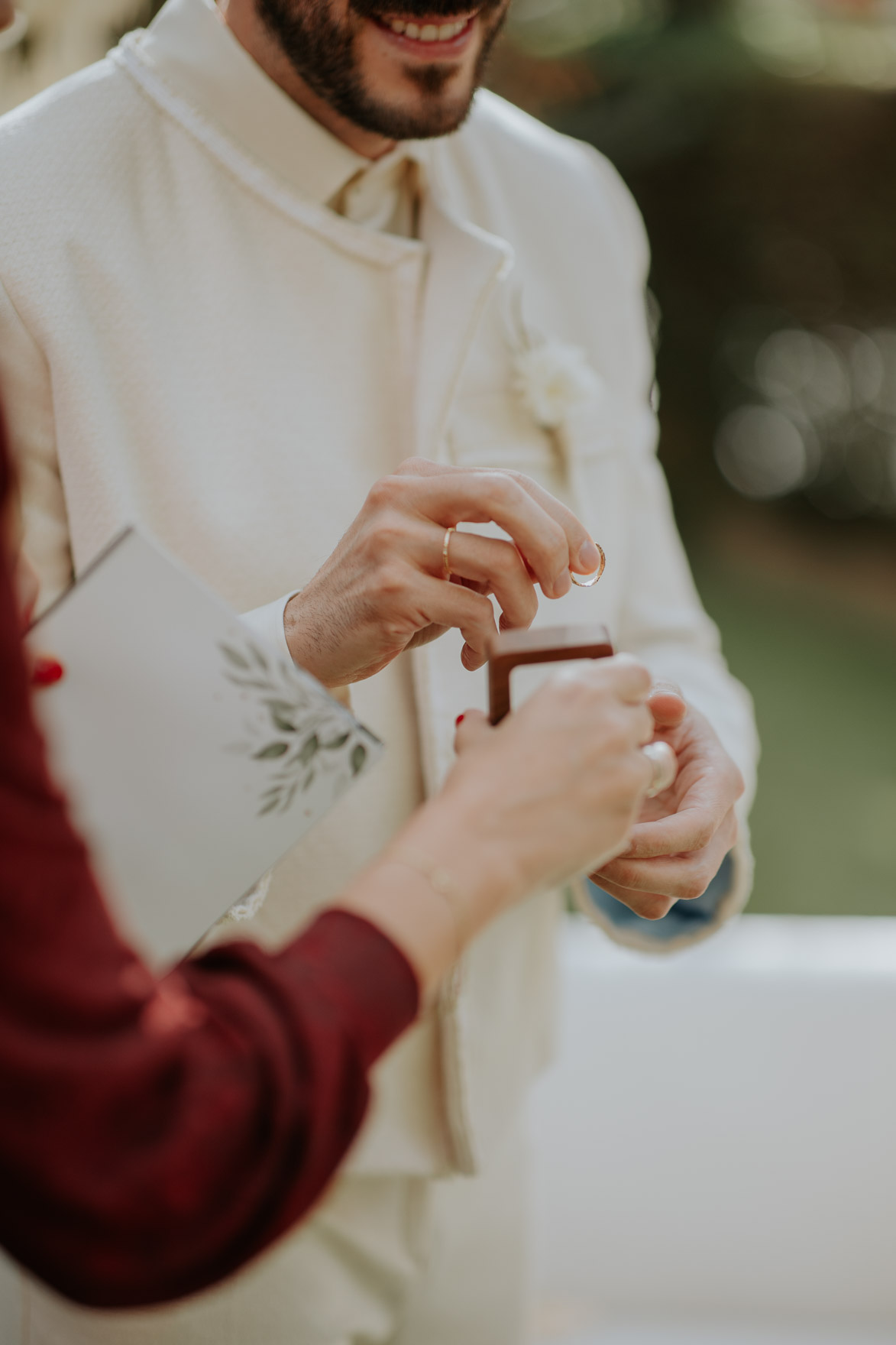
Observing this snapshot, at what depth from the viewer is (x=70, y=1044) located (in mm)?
428

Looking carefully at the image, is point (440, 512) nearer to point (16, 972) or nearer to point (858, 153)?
point (16, 972)

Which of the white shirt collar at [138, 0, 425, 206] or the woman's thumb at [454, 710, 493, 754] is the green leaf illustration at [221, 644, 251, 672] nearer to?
the woman's thumb at [454, 710, 493, 754]

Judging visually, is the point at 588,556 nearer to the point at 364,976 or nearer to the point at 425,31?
the point at 364,976

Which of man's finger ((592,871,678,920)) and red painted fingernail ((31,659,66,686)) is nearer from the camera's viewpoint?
red painted fingernail ((31,659,66,686))

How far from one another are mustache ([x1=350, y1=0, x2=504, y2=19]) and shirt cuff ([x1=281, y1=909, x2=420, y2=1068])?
740mm

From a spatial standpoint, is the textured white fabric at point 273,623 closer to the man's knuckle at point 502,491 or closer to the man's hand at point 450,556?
the man's hand at point 450,556

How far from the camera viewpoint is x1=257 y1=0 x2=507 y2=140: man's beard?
88cm

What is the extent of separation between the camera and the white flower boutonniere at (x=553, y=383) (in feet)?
3.43

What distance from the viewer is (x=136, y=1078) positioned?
0.43 meters

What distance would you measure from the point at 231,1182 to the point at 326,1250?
2.15ft

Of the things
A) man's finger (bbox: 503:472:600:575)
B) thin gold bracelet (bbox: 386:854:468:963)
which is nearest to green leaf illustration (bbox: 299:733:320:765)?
thin gold bracelet (bbox: 386:854:468:963)

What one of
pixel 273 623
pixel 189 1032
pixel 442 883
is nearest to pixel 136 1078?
pixel 189 1032

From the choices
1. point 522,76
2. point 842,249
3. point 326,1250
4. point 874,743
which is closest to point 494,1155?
point 326,1250

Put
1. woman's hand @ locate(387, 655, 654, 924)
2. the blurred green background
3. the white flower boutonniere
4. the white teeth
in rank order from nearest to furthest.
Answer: woman's hand @ locate(387, 655, 654, 924)
the white teeth
the white flower boutonniere
the blurred green background
